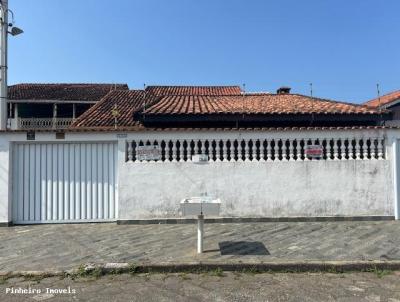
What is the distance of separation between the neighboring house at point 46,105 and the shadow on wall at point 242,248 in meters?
19.8

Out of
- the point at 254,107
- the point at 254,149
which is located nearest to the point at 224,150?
the point at 254,149

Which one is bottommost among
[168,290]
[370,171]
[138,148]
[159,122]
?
[168,290]

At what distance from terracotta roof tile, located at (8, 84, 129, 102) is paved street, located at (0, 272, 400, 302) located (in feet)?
71.6

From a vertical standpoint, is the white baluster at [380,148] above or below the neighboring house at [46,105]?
below

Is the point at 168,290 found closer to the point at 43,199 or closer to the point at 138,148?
the point at 138,148

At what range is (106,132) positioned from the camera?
791 centimetres

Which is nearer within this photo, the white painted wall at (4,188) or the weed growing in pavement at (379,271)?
the weed growing in pavement at (379,271)

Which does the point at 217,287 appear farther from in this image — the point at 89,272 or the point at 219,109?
the point at 219,109

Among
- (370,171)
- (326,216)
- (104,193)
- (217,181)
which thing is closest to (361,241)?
(326,216)

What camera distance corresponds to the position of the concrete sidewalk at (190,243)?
17.5 ft

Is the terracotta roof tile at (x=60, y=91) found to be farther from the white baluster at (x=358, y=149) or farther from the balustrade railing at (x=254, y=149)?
the white baluster at (x=358, y=149)

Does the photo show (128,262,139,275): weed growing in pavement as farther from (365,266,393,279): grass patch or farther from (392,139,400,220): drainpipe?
(392,139,400,220): drainpipe

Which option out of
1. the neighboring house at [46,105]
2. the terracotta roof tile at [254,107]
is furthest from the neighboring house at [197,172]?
the neighboring house at [46,105]

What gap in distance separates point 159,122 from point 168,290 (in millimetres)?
6809
